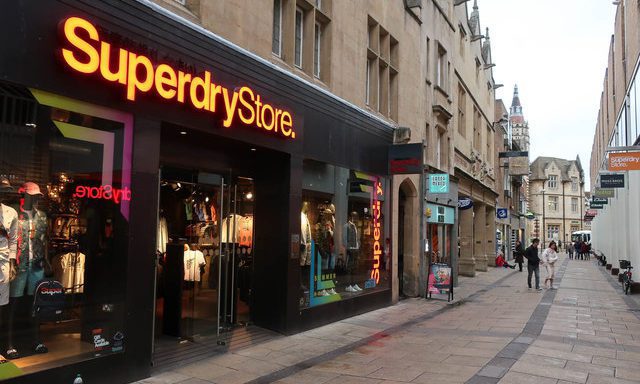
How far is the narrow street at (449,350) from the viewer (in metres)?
7.01

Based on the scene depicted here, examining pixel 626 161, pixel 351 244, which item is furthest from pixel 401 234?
pixel 626 161

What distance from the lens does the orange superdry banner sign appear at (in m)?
13.8

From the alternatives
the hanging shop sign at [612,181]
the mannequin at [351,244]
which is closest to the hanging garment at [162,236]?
the mannequin at [351,244]

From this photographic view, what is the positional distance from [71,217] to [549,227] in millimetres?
97011

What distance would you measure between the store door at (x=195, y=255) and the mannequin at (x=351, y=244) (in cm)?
339

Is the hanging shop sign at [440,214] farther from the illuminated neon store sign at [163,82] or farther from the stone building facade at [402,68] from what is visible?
the illuminated neon store sign at [163,82]

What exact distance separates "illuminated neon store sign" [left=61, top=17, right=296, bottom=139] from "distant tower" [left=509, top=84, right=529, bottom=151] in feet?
265

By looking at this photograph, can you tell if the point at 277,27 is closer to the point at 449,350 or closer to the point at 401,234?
the point at 449,350

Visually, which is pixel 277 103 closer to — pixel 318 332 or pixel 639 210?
pixel 318 332

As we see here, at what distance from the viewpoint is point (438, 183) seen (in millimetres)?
16266

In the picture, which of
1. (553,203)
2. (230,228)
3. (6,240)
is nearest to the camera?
(6,240)

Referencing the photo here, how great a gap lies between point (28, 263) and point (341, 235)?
740cm

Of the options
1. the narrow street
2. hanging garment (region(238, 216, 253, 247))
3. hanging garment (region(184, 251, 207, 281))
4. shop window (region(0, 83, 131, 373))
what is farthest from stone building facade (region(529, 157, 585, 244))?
shop window (region(0, 83, 131, 373))

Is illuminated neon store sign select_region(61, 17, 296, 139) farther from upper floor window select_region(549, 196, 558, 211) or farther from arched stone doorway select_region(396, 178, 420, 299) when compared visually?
upper floor window select_region(549, 196, 558, 211)
